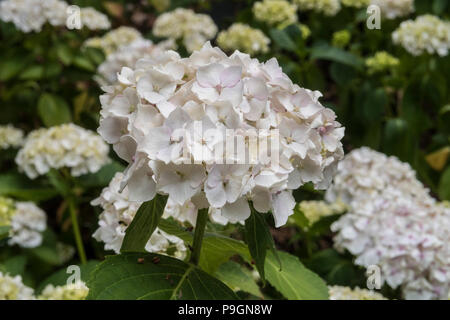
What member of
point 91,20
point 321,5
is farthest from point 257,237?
point 321,5

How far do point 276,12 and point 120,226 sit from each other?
63.9 inches

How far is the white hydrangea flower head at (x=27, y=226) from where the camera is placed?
1896 millimetres

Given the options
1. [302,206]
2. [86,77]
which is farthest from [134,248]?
[86,77]

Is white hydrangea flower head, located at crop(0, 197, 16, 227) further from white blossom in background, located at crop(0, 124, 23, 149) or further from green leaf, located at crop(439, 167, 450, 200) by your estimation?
green leaf, located at crop(439, 167, 450, 200)

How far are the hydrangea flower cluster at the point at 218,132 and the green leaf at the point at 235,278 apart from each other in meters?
0.31

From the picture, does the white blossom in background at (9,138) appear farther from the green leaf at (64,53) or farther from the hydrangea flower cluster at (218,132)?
the hydrangea flower cluster at (218,132)

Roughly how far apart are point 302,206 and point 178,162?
119cm

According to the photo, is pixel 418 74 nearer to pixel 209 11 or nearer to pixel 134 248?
pixel 209 11

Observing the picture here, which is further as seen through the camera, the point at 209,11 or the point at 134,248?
the point at 209,11

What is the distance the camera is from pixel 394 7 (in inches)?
108

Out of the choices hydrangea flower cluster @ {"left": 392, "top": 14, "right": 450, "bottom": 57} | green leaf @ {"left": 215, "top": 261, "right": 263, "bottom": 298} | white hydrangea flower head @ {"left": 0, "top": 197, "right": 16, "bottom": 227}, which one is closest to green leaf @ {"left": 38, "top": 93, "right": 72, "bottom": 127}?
white hydrangea flower head @ {"left": 0, "top": 197, "right": 16, "bottom": 227}

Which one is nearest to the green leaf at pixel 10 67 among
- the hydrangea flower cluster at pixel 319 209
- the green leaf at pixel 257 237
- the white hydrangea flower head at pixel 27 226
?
the white hydrangea flower head at pixel 27 226

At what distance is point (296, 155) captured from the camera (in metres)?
0.79

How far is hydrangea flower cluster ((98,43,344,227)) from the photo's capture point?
0.73 metres
